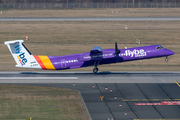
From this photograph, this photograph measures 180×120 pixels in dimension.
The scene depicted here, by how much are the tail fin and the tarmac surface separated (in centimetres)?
207

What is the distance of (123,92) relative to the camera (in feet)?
115

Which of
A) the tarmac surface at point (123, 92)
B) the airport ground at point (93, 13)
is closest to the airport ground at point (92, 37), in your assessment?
the tarmac surface at point (123, 92)

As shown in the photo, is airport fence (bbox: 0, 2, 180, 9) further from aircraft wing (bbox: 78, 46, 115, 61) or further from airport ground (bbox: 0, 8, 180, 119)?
aircraft wing (bbox: 78, 46, 115, 61)

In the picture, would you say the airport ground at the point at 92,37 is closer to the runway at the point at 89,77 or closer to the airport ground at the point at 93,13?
the runway at the point at 89,77

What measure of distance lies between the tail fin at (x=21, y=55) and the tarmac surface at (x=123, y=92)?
2072 mm

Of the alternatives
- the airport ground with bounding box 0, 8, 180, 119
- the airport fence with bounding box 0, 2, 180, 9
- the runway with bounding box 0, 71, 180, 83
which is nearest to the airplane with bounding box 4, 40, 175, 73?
the runway with bounding box 0, 71, 180, 83

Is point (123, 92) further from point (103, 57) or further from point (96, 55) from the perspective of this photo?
point (96, 55)

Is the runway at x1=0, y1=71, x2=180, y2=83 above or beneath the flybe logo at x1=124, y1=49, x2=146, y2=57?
beneath

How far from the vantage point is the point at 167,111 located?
93.6ft

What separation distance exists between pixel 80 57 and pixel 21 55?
8993mm

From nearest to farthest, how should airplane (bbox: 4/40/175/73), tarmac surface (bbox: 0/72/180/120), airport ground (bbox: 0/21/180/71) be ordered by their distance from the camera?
tarmac surface (bbox: 0/72/180/120)
airplane (bbox: 4/40/175/73)
airport ground (bbox: 0/21/180/71)

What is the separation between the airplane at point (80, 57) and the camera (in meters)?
42.2

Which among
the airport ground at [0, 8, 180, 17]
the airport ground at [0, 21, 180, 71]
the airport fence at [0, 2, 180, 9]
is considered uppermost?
the airport fence at [0, 2, 180, 9]

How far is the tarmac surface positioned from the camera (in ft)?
91.6
